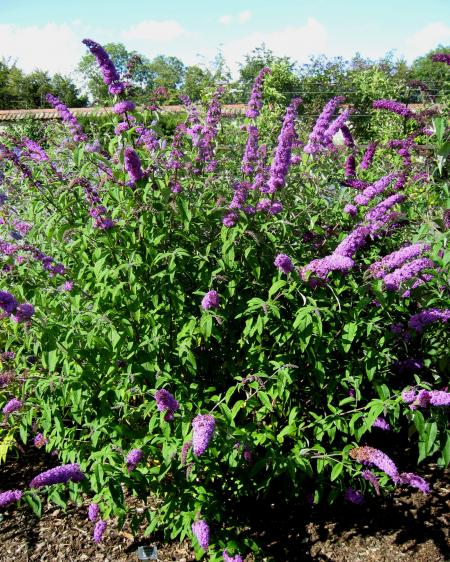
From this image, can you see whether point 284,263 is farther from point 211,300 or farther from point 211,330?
point 211,330

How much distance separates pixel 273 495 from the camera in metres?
3.51

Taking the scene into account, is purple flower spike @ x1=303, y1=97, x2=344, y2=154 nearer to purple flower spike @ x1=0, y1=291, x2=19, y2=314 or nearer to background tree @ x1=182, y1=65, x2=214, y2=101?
background tree @ x1=182, y1=65, x2=214, y2=101

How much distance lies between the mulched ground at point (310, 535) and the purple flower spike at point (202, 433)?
4.21 ft

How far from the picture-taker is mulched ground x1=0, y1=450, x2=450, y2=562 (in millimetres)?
3111

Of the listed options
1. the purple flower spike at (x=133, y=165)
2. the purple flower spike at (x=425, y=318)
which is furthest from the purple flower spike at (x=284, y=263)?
the purple flower spike at (x=133, y=165)

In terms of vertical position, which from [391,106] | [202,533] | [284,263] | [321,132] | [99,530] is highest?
[391,106]

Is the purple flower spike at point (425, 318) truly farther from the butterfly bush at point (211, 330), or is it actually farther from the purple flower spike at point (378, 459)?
the purple flower spike at point (378, 459)

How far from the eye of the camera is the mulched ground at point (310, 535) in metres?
3.11

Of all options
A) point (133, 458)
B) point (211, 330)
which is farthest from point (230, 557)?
point (211, 330)

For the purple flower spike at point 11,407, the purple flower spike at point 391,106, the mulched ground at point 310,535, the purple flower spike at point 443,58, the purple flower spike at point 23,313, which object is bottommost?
the mulched ground at point 310,535

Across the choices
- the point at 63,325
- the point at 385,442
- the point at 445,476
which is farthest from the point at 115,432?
the point at 445,476

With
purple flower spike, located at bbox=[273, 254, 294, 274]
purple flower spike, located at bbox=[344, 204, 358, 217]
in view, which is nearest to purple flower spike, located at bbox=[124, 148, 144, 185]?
purple flower spike, located at bbox=[273, 254, 294, 274]

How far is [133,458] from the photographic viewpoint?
2627 millimetres

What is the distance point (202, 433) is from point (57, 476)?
2.65 feet
